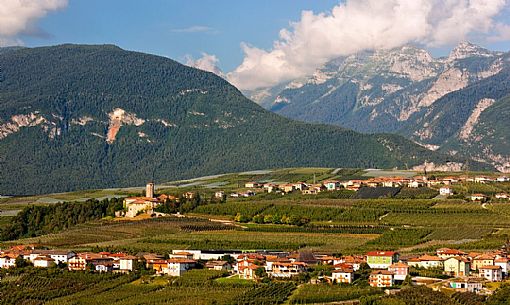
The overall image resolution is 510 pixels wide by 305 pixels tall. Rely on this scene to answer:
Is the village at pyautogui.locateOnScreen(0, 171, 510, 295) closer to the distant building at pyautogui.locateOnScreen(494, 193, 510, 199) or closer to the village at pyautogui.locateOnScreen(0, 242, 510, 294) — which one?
the village at pyautogui.locateOnScreen(0, 242, 510, 294)

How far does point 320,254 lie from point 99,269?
21.0 metres

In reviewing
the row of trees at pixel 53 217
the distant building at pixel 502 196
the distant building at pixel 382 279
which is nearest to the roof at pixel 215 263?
the distant building at pixel 382 279

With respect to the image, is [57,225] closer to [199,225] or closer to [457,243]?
[199,225]

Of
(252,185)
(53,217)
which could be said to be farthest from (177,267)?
(252,185)

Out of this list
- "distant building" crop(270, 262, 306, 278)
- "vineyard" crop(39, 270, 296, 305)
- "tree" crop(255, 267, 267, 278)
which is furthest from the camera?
"distant building" crop(270, 262, 306, 278)

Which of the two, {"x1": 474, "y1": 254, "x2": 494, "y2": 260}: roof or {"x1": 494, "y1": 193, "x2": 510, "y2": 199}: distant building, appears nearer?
{"x1": 474, "y1": 254, "x2": 494, "y2": 260}: roof

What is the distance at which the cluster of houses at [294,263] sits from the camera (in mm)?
86875

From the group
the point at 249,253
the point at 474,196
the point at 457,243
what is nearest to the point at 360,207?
the point at 474,196

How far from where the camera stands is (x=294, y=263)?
9094cm

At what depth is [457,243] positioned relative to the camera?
354ft

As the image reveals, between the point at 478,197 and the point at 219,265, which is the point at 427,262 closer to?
the point at 219,265

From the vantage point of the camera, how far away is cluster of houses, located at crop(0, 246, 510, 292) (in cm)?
8688

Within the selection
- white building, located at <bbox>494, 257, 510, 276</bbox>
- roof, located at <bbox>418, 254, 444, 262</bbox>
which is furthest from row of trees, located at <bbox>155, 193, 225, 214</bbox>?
white building, located at <bbox>494, 257, 510, 276</bbox>

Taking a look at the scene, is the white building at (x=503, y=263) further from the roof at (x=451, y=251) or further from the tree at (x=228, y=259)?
the tree at (x=228, y=259)
